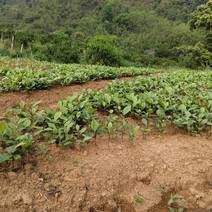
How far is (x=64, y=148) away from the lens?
374 cm

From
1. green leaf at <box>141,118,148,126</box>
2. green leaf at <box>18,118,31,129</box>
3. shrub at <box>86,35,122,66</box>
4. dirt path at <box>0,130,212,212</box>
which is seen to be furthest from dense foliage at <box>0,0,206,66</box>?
green leaf at <box>18,118,31,129</box>

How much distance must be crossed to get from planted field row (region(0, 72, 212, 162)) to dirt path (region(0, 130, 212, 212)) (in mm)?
172

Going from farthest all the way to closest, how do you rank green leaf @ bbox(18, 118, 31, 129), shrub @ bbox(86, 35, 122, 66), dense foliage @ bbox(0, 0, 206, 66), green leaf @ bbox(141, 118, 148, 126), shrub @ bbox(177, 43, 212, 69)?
1. dense foliage @ bbox(0, 0, 206, 66)
2. shrub @ bbox(86, 35, 122, 66)
3. shrub @ bbox(177, 43, 212, 69)
4. green leaf @ bbox(141, 118, 148, 126)
5. green leaf @ bbox(18, 118, 31, 129)

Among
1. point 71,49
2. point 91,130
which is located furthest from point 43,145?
point 71,49

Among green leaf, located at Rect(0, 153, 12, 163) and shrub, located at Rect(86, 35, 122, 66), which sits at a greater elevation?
green leaf, located at Rect(0, 153, 12, 163)

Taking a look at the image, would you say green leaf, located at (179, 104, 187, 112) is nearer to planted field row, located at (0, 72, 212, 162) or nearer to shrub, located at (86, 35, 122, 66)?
planted field row, located at (0, 72, 212, 162)

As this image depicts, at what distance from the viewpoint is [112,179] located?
11.5ft

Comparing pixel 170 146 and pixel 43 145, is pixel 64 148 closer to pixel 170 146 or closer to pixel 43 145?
pixel 43 145

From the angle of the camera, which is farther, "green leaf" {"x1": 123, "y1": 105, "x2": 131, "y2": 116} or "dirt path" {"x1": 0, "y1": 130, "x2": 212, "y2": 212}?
"green leaf" {"x1": 123, "y1": 105, "x2": 131, "y2": 116}

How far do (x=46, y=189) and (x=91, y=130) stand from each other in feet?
3.93

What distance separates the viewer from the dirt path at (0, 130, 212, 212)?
10.2ft

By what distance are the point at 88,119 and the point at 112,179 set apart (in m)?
1.06

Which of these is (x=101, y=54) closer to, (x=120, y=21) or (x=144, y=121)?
(x=144, y=121)

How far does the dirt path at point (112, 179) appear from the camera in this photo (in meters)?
3.12
